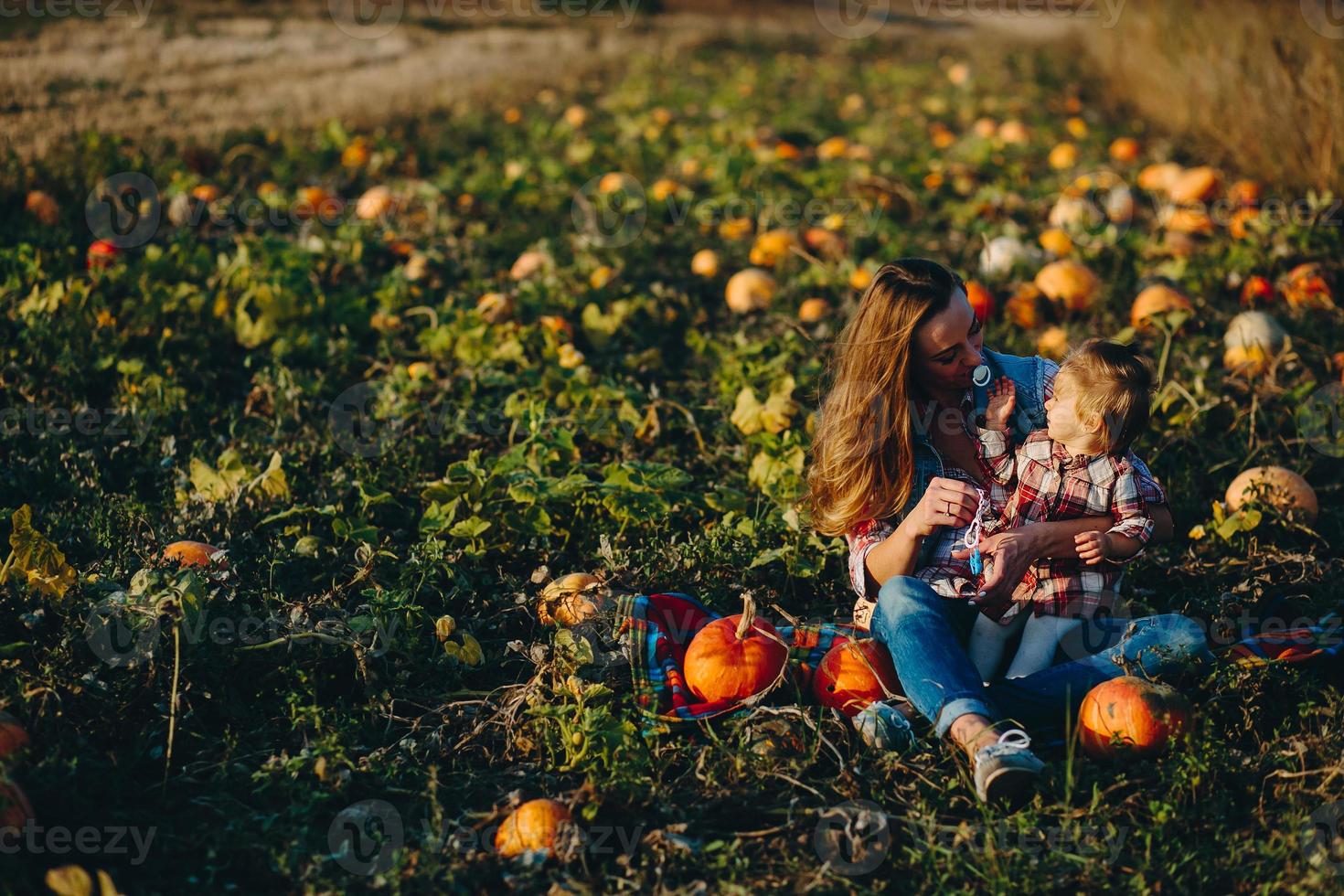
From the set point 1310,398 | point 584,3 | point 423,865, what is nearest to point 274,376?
point 423,865

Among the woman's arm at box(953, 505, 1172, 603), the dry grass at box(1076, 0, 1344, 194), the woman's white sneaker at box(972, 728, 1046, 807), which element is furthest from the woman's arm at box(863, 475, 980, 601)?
the dry grass at box(1076, 0, 1344, 194)

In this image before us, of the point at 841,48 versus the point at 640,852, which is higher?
the point at 841,48

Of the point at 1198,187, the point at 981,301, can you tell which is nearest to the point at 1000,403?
the point at 981,301

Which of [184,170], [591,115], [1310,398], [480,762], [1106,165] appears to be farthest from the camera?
[591,115]

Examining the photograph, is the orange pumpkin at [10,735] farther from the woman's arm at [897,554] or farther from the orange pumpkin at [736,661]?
the woman's arm at [897,554]

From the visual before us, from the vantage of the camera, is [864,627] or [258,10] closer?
[864,627]

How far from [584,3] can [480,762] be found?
10543 mm

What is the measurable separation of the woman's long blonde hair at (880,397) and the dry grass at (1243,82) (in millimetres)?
3550

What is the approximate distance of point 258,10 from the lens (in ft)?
34.1

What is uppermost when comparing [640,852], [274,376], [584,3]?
[584,3]

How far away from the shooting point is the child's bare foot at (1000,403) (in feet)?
10.2

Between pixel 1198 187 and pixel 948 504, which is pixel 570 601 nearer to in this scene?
pixel 948 504

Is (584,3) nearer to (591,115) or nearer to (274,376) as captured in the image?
(591,115)

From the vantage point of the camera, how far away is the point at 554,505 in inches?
141
